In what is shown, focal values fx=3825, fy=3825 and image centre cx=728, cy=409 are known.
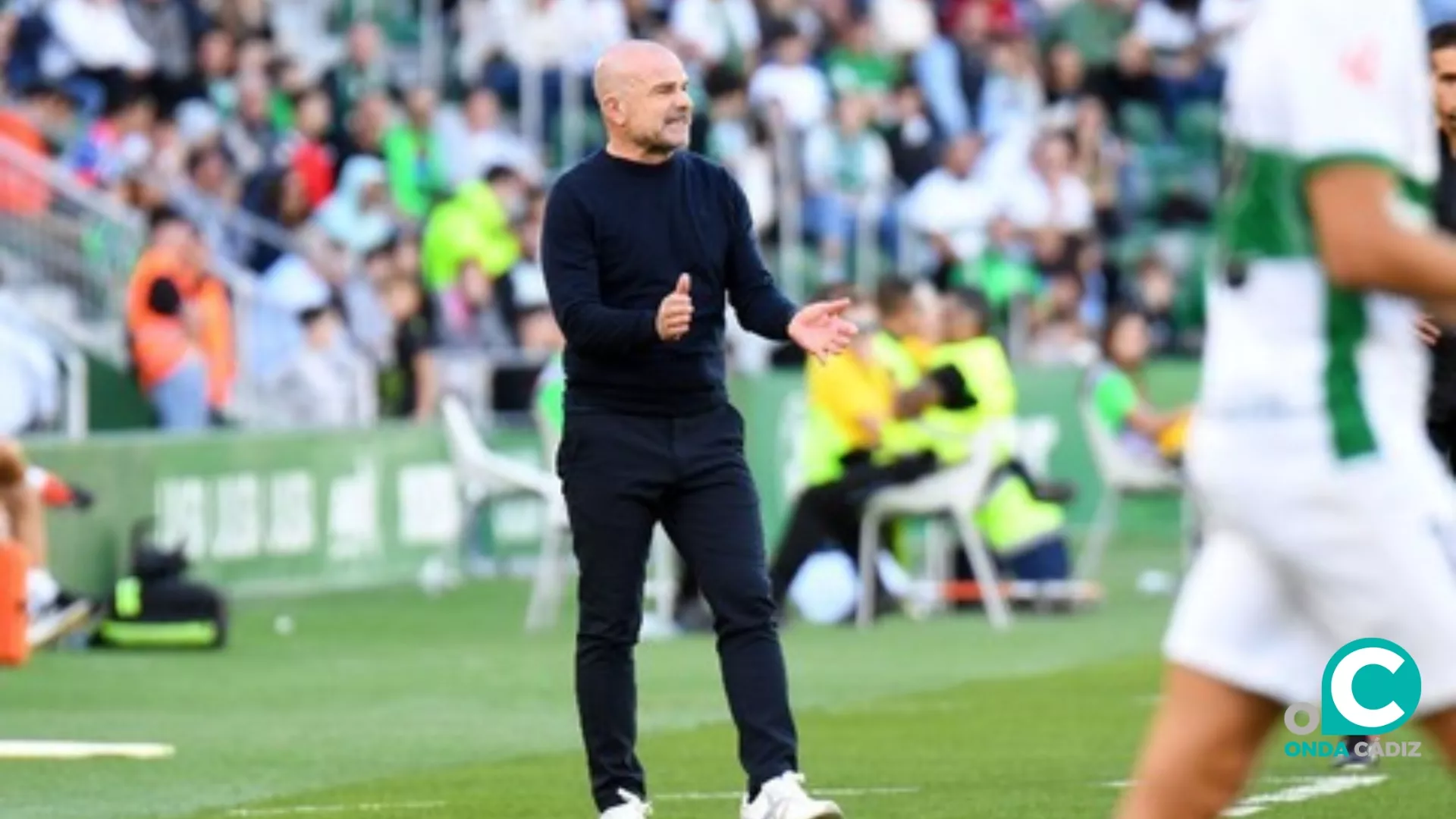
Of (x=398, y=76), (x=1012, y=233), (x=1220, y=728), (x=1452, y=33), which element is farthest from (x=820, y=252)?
(x=1220, y=728)

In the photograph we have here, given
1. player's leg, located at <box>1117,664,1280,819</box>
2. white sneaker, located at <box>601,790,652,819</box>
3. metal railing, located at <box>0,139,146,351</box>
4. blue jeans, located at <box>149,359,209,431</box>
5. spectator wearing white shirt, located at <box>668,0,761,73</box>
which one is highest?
spectator wearing white shirt, located at <box>668,0,761,73</box>

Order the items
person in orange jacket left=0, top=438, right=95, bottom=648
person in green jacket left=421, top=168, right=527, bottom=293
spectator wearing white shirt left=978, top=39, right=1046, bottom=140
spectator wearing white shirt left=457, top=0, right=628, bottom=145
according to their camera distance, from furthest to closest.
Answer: spectator wearing white shirt left=978, top=39, right=1046, bottom=140 < spectator wearing white shirt left=457, top=0, right=628, bottom=145 < person in green jacket left=421, top=168, right=527, bottom=293 < person in orange jacket left=0, top=438, right=95, bottom=648

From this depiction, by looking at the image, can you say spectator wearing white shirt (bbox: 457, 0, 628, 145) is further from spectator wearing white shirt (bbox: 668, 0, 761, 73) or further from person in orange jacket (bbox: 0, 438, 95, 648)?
person in orange jacket (bbox: 0, 438, 95, 648)

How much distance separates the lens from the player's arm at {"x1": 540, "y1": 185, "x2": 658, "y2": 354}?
970 centimetres

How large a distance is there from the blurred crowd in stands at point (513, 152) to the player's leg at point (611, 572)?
12914 mm

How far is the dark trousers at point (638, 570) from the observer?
9.88m

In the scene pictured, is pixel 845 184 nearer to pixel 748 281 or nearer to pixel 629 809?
pixel 748 281

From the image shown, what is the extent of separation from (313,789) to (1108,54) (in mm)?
22808

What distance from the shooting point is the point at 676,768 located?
39.8ft

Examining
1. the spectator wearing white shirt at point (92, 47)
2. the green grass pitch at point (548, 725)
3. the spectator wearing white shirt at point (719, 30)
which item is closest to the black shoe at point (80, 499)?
the green grass pitch at point (548, 725)

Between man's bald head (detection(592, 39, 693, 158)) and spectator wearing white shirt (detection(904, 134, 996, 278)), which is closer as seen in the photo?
man's bald head (detection(592, 39, 693, 158))

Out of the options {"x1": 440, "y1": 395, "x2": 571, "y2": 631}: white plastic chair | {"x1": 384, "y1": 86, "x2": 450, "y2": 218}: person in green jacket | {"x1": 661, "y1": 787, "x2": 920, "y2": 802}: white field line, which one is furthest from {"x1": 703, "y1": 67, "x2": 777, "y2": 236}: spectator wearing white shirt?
{"x1": 661, "y1": 787, "x2": 920, "y2": 802}: white field line

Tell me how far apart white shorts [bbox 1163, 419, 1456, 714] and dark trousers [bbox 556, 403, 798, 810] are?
3694 millimetres

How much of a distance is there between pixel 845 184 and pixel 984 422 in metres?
9.68
